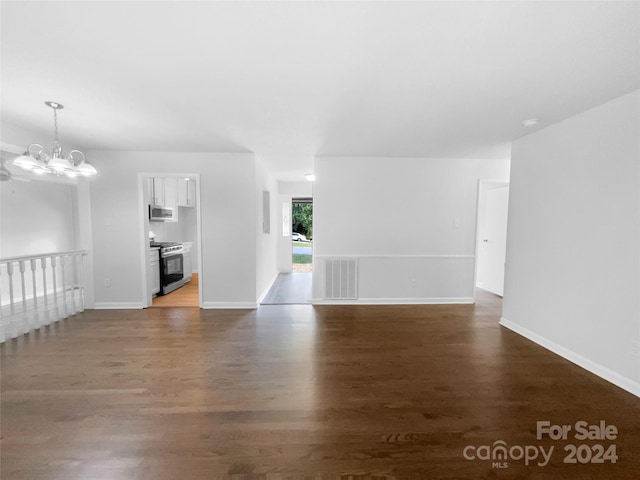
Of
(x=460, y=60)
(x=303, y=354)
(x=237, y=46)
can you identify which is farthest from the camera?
(x=303, y=354)

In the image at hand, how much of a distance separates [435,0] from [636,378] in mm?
3045

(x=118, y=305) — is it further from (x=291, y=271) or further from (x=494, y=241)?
(x=494, y=241)

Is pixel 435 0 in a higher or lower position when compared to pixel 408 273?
higher

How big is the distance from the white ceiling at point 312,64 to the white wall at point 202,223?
3.12ft

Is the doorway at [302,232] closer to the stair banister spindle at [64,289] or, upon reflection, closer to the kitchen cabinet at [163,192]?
the kitchen cabinet at [163,192]

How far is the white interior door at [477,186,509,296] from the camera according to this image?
15.4 ft

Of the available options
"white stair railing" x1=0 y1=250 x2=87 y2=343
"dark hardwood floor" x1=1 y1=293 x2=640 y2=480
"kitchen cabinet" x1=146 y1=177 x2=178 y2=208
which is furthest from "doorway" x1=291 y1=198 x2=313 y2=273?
"dark hardwood floor" x1=1 y1=293 x2=640 y2=480

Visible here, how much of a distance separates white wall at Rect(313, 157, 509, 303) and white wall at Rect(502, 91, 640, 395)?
3.44 feet

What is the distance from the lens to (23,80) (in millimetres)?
1938

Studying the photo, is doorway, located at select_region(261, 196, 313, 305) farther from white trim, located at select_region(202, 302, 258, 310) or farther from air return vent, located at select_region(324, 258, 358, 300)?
air return vent, located at select_region(324, 258, 358, 300)

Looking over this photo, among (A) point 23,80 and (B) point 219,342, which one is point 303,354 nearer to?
(B) point 219,342

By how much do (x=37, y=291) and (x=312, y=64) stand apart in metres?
4.65

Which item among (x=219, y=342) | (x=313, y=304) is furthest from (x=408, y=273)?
(x=219, y=342)

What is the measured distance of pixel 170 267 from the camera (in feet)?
16.2
